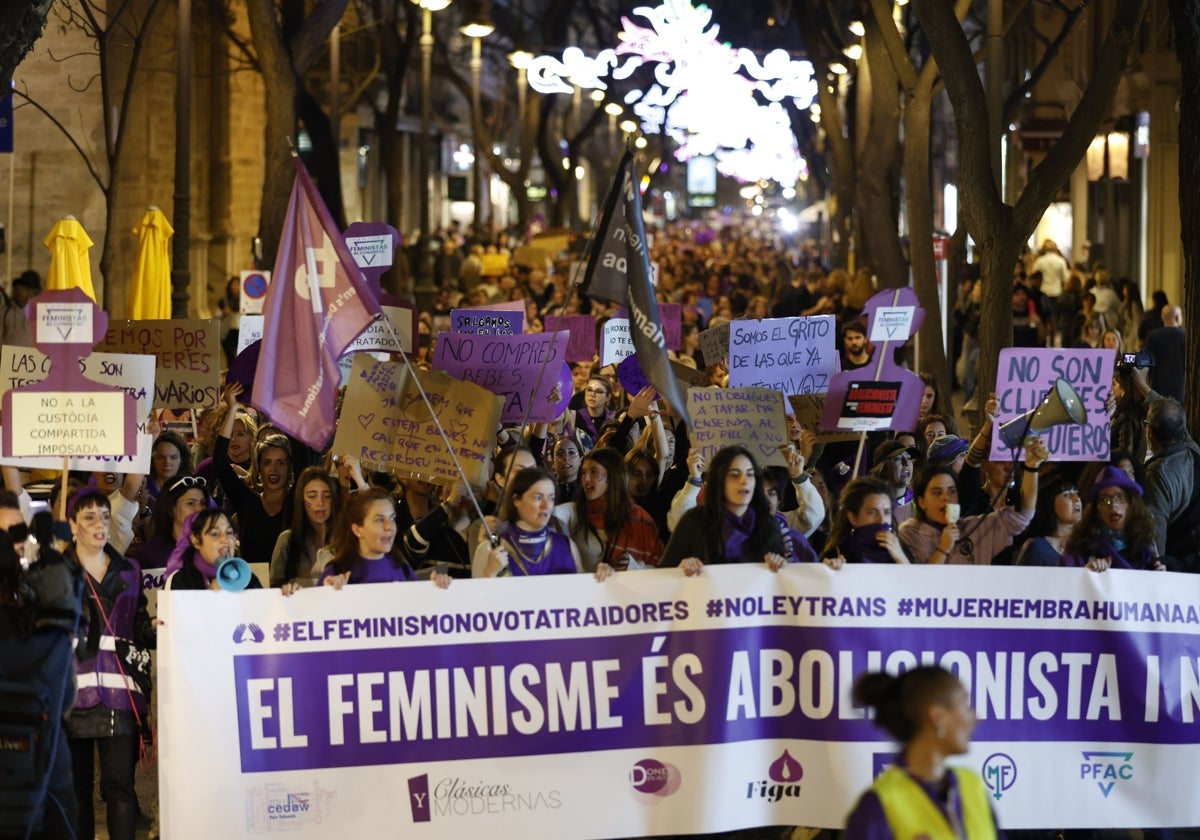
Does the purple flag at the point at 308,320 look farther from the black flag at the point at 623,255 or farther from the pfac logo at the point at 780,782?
the pfac logo at the point at 780,782

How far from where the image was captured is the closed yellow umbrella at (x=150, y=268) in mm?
17469

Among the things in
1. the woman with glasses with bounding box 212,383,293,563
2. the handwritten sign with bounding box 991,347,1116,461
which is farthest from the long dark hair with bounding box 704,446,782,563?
the woman with glasses with bounding box 212,383,293,563

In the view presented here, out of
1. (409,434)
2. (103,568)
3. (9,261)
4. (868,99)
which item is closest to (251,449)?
(409,434)

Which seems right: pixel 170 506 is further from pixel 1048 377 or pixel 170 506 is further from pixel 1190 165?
pixel 1190 165

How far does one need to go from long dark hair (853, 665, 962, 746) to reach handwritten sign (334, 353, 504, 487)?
4172 millimetres

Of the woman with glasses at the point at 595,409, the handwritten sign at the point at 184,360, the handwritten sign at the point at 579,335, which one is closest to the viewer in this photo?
the handwritten sign at the point at 184,360

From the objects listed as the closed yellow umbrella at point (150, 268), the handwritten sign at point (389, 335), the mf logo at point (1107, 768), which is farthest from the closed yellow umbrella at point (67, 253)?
the mf logo at point (1107, 768)

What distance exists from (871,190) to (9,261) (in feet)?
35.2

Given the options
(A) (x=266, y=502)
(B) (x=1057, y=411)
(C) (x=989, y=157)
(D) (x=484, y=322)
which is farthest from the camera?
(C) (x=989, y=157)

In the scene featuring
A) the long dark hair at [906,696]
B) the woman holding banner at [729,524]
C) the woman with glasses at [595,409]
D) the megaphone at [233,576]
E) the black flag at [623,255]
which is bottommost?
the long dark hair at [906,696]

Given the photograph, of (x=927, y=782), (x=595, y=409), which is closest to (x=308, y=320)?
(x=927, y=782)

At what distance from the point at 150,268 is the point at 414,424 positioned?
355 inches

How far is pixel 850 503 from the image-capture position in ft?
25.7

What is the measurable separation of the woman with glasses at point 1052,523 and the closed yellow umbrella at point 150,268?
10955 mm
